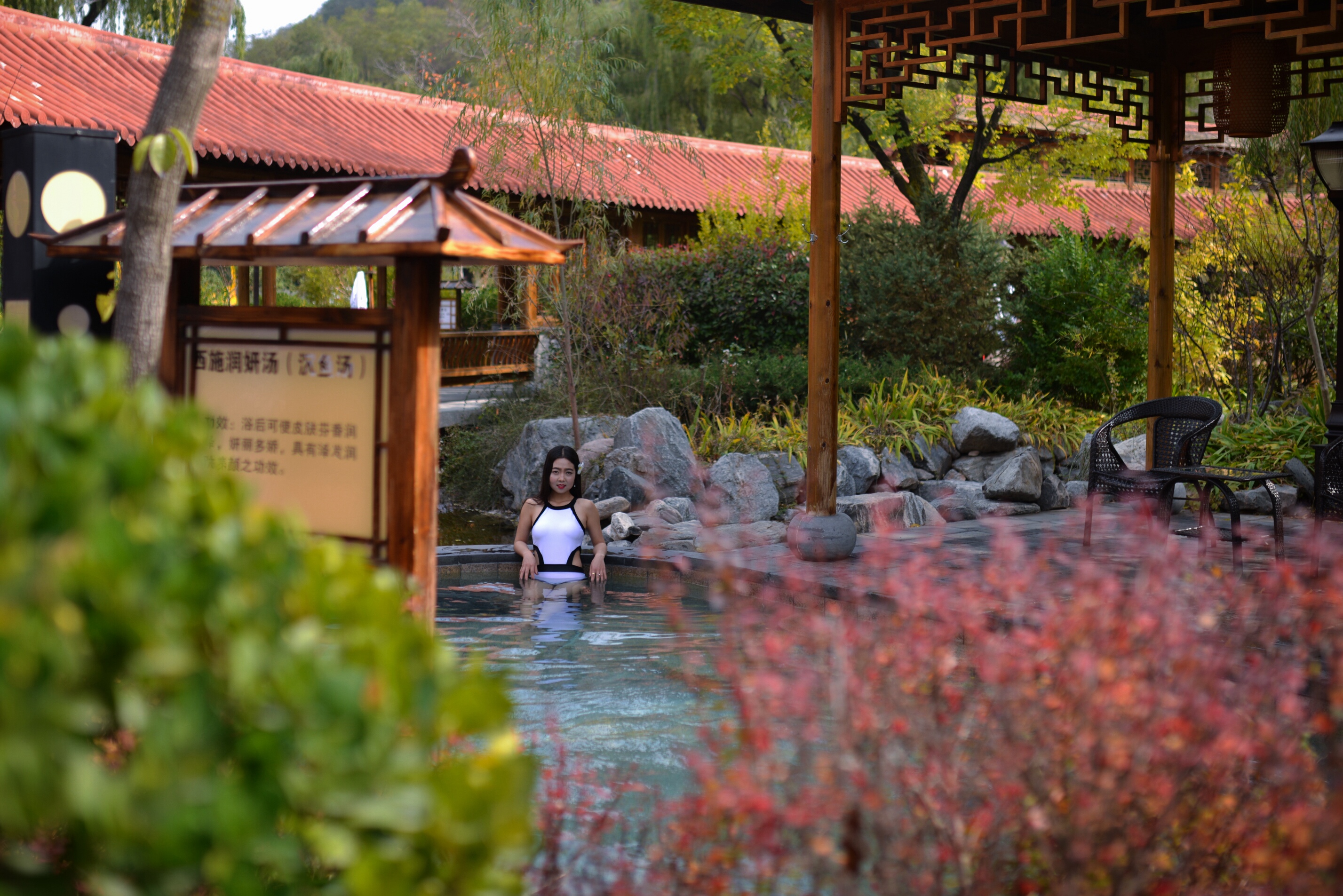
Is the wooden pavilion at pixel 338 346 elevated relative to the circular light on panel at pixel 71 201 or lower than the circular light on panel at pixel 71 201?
A: lower

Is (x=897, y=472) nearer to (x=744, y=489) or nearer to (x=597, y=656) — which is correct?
(x=744, y=489)

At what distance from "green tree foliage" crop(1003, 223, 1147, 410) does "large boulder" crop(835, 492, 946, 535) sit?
3.70 metres

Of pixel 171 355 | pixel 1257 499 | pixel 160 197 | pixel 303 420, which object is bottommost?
pixel 1257 499

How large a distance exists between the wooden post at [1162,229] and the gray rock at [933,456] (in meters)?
2.07

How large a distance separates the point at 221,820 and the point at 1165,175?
8.61 m

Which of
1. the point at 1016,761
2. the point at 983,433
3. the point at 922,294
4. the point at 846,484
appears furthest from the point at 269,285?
the point at 1016,761

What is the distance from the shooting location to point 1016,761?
235 centimetres

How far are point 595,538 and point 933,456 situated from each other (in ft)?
13.5

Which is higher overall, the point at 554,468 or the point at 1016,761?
the point at 554,468

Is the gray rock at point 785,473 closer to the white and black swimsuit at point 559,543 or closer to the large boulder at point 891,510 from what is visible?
the large boulder at point 891,510

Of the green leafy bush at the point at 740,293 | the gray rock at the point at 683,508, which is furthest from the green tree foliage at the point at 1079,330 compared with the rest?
the gray rock at the point at 683,508

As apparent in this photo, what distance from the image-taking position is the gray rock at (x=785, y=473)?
383 inches

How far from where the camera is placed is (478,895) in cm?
155

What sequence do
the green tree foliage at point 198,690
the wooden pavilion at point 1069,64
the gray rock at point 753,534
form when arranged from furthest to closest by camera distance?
the gray rock at point 753,534 < the wooden pavilion at point 1069,64 < the green tree foliage at point 198,690
